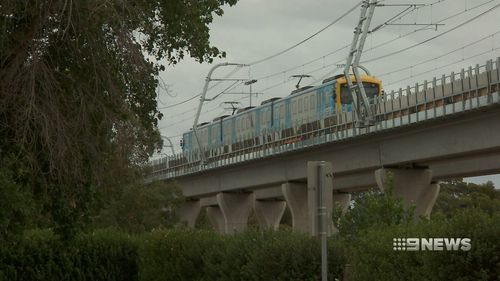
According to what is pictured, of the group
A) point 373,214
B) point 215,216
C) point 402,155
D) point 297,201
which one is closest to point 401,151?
point 402,155

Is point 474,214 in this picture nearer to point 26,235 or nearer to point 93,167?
point 93,167

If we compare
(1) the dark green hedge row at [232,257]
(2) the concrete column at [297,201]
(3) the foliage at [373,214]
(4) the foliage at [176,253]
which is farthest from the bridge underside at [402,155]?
(3) the foliage at [373,214]

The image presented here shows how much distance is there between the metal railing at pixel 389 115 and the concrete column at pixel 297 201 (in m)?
2.78

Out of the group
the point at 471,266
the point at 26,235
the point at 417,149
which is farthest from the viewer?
the point at 417,149

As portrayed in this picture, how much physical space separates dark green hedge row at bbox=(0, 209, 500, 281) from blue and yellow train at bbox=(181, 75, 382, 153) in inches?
949

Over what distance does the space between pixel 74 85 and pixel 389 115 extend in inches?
1152

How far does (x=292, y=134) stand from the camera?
180 feet

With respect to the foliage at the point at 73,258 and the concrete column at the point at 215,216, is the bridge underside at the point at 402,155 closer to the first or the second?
the foliage at the point at 73,258

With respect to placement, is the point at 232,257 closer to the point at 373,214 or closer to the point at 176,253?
the point at 373,214

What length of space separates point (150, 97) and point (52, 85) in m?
2.95

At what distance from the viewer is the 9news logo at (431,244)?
41.0 feet

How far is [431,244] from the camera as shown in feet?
42.6

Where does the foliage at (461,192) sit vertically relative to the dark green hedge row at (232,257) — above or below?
above

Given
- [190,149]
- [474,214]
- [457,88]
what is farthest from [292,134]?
[474,214]
